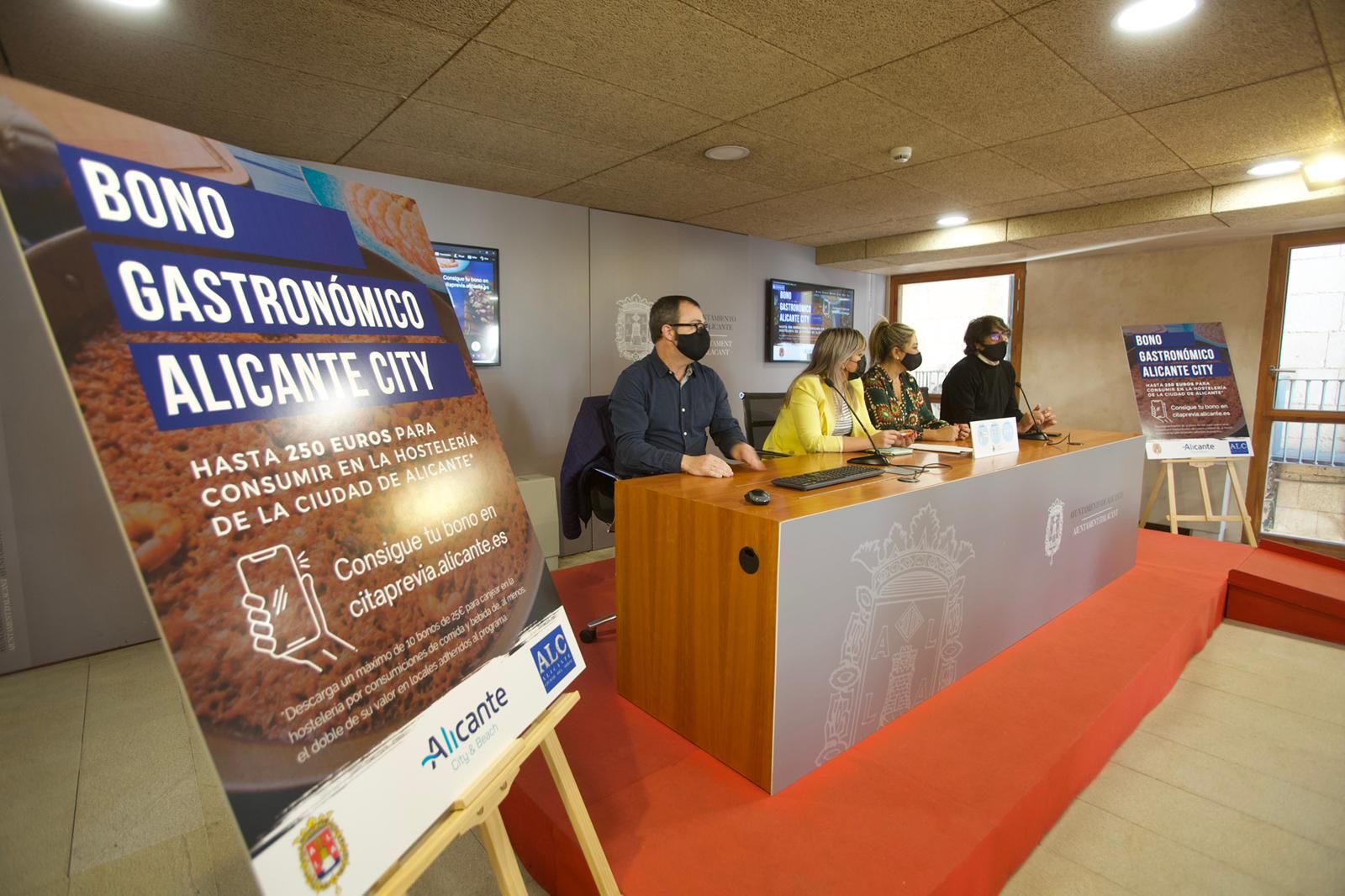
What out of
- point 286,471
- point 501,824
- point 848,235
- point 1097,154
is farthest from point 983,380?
point 286,471

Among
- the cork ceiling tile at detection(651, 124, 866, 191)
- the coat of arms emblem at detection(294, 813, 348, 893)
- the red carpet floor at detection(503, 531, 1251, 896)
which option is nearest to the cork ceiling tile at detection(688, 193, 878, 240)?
the cork ceiling tile at detection(651, 124, 866, 191)

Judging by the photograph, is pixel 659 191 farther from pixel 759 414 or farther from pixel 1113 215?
pixel 1113 215

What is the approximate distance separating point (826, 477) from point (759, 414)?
1.73 metres

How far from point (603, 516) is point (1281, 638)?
127 inches

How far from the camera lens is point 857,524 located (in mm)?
1627

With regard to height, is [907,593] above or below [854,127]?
below

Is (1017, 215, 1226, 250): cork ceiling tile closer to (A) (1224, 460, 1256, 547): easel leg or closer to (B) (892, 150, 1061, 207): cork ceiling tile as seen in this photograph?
(B) (892, 150, 1061, 207): cork ceiling tile

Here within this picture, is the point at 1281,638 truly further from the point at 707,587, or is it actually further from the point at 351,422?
the point at 351,422

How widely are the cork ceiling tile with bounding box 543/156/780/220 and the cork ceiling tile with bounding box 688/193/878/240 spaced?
161 mm

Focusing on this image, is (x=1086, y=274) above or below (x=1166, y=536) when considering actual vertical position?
above

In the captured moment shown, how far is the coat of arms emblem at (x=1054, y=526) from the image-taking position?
2.48 metres

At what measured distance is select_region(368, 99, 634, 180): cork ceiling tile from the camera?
8.35 ft

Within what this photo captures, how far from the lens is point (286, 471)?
0.82 m

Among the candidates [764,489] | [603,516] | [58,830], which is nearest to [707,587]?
[764,489]
